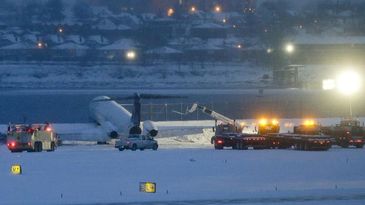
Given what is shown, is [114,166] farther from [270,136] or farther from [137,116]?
[137,116]

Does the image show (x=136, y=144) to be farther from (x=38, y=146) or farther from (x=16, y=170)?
(x=16, y=170)

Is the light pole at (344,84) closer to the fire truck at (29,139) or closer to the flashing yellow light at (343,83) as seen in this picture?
the flashing yellow light at (343,83)

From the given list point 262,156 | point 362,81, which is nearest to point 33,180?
point 262,156

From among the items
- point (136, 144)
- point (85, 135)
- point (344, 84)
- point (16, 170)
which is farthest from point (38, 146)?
point (344, 84)

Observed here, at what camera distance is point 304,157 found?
66438mm

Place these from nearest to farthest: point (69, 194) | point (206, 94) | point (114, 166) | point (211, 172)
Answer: point (69, 194), point (211, 172), point (114, 166), point (206, 94)

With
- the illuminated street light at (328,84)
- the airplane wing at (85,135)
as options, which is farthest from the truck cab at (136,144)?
the illuminated street light at (328,84)

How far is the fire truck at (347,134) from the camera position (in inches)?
3093

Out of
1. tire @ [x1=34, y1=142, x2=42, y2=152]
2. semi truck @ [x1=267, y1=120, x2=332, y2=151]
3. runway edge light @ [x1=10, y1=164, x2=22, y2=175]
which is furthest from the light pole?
runway edge light @ [x1=10, y1=164, x2=22, y2=175]

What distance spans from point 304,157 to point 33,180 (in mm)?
20253

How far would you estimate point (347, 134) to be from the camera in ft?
261

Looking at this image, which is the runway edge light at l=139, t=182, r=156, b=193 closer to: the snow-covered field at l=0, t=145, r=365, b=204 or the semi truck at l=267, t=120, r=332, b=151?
the snow-covered field at l=0, t=145, r=365, b=204

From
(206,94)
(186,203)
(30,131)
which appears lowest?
(186,203)

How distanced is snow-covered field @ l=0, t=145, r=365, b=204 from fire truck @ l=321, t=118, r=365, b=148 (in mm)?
5267
